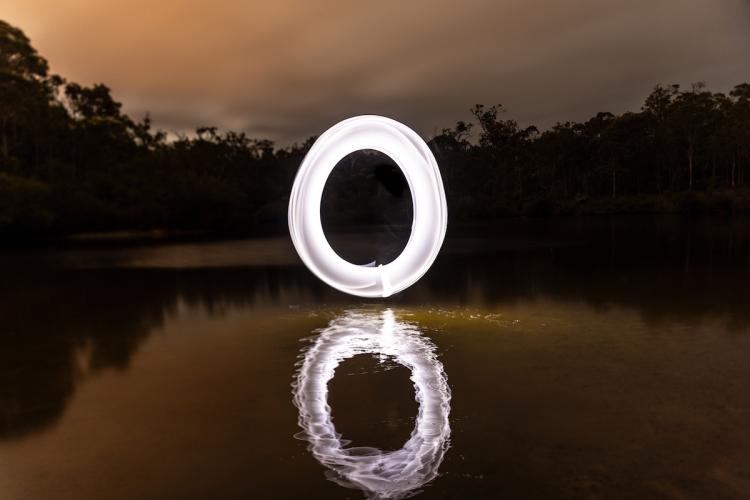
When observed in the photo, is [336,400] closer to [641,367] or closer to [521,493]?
[521,493]

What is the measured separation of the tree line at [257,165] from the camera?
4653 centimetres

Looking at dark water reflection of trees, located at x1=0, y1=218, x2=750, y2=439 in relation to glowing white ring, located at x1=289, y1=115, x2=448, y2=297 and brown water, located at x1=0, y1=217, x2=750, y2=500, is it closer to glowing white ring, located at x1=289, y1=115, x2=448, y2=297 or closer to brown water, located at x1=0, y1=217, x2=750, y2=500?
brown water, located at x1=0, y1=217, x2=750, y2=500

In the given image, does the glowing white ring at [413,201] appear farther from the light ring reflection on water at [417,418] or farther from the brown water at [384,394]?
the light ring reflection on water at [417,418]

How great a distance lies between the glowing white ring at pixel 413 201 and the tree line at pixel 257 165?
3123cm

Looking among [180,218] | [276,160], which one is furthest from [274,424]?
[276,160]

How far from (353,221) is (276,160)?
22416mm

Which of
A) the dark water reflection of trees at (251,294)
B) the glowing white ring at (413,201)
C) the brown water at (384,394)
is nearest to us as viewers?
the brown water at (384,394)

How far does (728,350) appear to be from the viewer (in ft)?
25.5

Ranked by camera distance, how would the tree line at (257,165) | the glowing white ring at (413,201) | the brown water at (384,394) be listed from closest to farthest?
the brown water at (384,394) < the glowing white ring at (413,201) < the tree line at (257,165)

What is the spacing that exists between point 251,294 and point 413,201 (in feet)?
16.9

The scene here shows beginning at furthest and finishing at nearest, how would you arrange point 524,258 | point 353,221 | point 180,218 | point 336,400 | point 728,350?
point 353,221
point 180,218
point 524,258
point 728,350
point 336,400

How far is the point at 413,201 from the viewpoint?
35.8 feet

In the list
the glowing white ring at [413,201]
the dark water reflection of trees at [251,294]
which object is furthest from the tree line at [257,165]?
the glowing white ring at [413,201]

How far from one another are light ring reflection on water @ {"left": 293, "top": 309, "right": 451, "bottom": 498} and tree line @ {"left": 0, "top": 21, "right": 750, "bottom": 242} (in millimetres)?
33548
